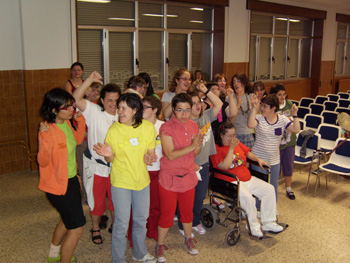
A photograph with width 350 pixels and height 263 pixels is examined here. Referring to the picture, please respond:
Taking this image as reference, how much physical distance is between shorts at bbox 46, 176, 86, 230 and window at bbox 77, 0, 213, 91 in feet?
15.1

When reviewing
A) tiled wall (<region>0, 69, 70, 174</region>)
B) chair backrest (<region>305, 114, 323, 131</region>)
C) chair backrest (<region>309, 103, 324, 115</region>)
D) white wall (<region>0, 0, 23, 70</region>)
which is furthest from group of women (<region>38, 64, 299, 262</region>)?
chair backrest (<region>309, 103, 324, 115</region>)

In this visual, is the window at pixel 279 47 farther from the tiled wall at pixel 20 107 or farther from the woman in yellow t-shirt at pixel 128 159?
the woman in yellow t-shirt at pixel 128 159

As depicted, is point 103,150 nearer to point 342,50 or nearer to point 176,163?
point 176,163

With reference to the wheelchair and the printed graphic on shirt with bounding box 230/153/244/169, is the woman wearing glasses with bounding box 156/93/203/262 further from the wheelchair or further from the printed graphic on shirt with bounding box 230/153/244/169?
the printed graphic on shirt with bounding box 230/153/244/169

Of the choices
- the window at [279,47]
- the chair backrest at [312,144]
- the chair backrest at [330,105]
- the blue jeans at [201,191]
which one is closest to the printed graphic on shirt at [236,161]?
the blue jeans at [201,191]

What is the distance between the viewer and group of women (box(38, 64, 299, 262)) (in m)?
2.93

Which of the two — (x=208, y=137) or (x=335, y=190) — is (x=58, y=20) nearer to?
(x=208, y=137)

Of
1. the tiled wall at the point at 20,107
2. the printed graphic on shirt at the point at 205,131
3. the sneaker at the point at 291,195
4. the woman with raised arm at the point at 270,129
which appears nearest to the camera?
the printed graphic on shirt at the point at 205,131

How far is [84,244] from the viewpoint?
3.80 m

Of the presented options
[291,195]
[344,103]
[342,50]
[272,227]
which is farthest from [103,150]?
[342,50]

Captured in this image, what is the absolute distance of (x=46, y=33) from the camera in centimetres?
599

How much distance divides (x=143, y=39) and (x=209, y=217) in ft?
16.7

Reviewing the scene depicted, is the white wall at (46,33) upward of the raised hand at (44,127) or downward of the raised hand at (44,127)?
upward

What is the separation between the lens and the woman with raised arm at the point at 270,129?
14.1ft
